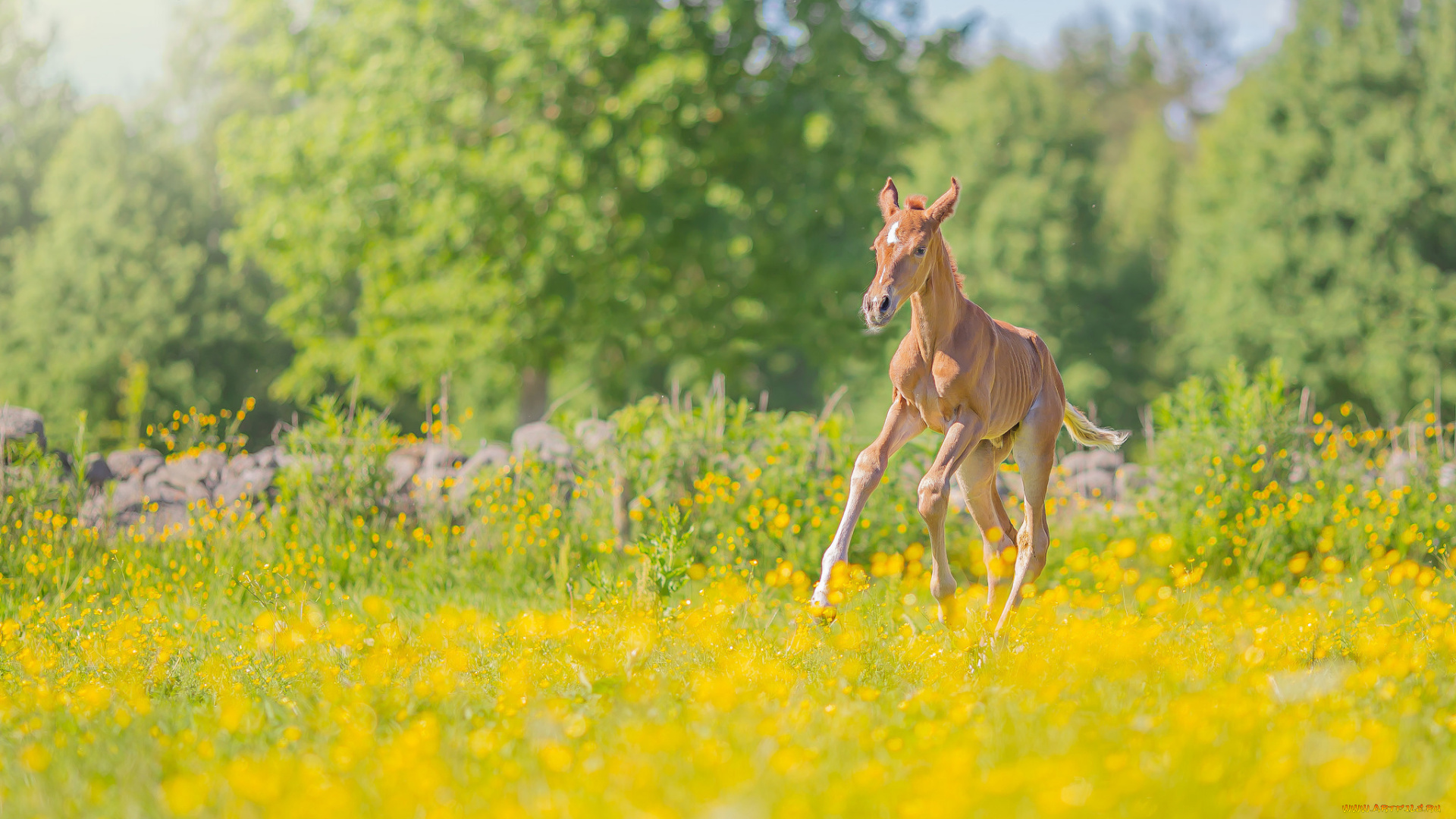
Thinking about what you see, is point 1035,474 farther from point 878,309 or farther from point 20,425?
point 20,425

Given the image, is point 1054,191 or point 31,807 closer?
point 31,807

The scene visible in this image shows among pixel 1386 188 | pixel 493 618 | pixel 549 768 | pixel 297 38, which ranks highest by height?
pixel 297 38

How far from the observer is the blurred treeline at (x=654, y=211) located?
13.4 metres

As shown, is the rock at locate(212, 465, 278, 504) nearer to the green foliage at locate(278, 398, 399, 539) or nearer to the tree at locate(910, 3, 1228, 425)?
the green foliage at locate(278, 398, 399, 539)

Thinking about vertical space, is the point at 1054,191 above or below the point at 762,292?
above

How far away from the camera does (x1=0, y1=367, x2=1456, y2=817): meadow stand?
2.79 meters

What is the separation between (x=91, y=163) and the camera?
23016 millimetres

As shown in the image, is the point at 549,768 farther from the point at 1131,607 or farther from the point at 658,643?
the point at 1131,607

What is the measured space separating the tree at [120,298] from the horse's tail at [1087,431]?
19.6m

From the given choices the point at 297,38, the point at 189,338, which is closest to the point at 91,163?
the point at 189,338

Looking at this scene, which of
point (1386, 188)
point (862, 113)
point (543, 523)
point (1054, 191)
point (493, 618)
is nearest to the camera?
point (493, 618)

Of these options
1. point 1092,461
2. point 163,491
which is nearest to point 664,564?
point 163,491

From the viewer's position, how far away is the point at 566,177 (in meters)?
13.2

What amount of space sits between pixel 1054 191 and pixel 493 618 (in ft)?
63.4
